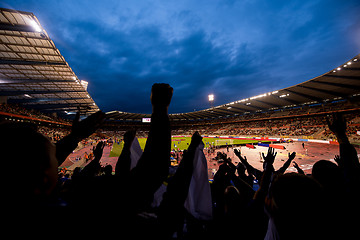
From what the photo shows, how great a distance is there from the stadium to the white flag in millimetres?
1838

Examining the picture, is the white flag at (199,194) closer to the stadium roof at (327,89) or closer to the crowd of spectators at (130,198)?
the crowd of spectators at (130,198)

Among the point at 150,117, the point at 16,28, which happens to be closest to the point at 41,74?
the point at 16,28

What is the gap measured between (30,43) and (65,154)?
62.6 feet

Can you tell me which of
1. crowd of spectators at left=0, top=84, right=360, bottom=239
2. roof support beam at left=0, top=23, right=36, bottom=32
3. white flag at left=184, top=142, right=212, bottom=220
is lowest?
white flag at left=184, top=142, right=212, bottom=220

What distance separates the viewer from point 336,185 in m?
2.18

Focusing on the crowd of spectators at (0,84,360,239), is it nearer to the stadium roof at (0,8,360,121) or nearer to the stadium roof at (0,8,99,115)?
the stadium roof at (0,8,360,121)

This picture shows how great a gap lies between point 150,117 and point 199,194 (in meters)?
12.7

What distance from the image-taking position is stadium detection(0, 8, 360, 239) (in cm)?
1287

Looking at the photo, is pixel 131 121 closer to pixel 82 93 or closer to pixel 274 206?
pixel 82 93

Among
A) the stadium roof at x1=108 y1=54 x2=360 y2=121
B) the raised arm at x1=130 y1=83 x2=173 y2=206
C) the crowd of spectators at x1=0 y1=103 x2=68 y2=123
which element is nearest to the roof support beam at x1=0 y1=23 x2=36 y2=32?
the raised arm at x1=130 y1=83 x2=173 y2=206

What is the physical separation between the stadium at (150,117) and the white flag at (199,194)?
184 centimetres

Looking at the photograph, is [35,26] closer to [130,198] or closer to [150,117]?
[150,117]

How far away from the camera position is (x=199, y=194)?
215 cm

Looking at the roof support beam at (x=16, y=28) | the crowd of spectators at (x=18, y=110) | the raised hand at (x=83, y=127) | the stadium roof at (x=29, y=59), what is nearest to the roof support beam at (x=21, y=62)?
the stadium roof at (x=29, y=59)
